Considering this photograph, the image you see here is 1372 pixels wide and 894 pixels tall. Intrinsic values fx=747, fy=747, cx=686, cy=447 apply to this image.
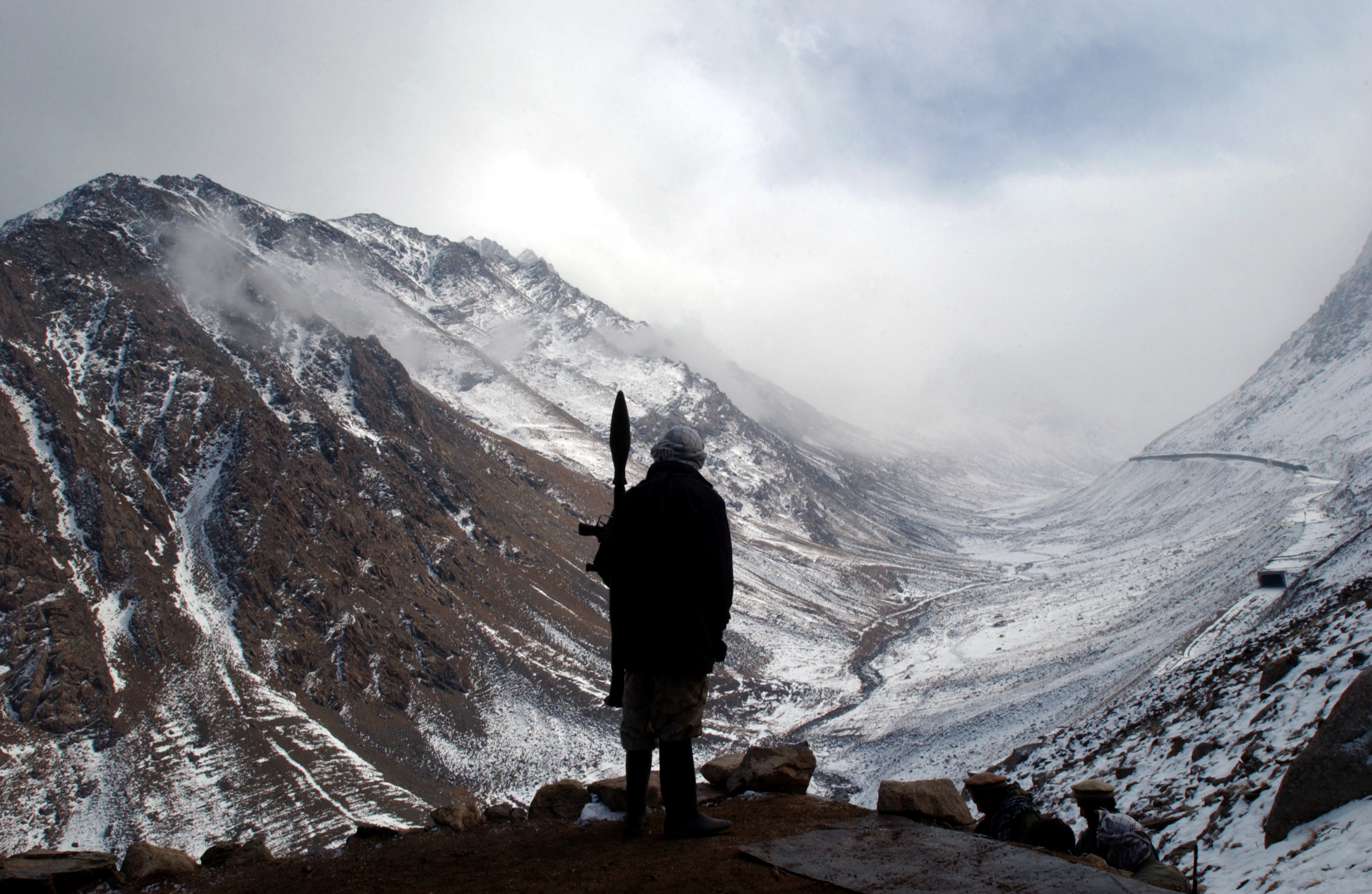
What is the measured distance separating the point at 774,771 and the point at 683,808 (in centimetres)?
279

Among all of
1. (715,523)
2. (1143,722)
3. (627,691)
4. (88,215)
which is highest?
(88,215)

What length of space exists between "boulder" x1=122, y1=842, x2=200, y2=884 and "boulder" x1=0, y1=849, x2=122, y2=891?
122 millimetres

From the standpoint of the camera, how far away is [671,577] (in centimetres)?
618

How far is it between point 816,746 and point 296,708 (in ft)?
169

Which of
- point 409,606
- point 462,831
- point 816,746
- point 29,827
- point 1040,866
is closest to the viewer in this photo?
point 1040,866

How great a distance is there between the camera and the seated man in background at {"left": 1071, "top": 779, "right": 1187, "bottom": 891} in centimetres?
635

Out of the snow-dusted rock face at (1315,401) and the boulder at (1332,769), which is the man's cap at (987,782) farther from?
the snow-dusted rock face at (1315,401)

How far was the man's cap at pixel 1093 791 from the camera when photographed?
287 inches

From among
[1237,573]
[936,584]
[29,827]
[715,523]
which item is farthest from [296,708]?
[936,584]

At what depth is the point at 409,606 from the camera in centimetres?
9869

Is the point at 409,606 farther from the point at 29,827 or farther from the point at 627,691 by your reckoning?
the point at 627,691

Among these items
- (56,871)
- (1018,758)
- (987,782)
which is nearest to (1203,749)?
(987,782)

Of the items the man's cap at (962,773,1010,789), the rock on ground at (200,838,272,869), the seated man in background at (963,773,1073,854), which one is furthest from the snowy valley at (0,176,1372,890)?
the rock on ground at (200,838,272,869)

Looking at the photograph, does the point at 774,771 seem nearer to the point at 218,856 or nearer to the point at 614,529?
the point at 614,529
